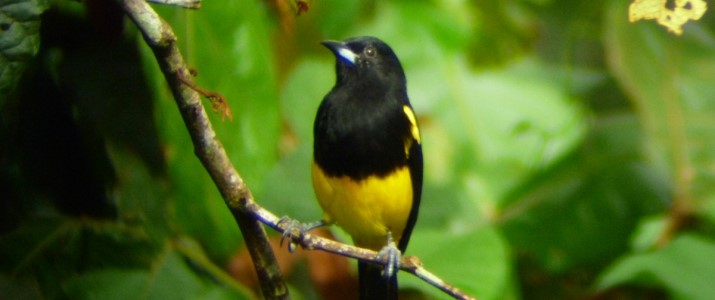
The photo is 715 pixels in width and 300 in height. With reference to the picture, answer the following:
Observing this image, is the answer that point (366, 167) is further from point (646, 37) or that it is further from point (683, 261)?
point (646, 37)

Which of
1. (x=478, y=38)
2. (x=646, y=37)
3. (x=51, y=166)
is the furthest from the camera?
(x=478, y=38)

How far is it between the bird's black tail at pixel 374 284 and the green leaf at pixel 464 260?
4 centimetres

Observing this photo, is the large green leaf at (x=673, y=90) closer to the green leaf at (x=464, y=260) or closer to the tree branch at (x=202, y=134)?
the green leaf at (x=464, y=260)

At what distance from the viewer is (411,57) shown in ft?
11.0

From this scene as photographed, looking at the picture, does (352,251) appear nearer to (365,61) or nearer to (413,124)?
(413,124)

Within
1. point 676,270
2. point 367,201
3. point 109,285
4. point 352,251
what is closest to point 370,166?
point 367,201

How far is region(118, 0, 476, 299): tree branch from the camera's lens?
128 cm

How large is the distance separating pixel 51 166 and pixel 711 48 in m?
1.91

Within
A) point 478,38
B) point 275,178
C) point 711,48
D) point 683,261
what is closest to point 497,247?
point 683,261

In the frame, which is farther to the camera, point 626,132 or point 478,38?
point 478,38

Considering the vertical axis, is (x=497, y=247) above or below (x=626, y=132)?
below

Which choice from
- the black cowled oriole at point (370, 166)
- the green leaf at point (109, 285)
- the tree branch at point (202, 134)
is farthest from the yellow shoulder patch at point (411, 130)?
the tree branch at point (202, 134)

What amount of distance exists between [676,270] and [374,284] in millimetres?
839

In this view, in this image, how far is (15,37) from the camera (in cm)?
140
